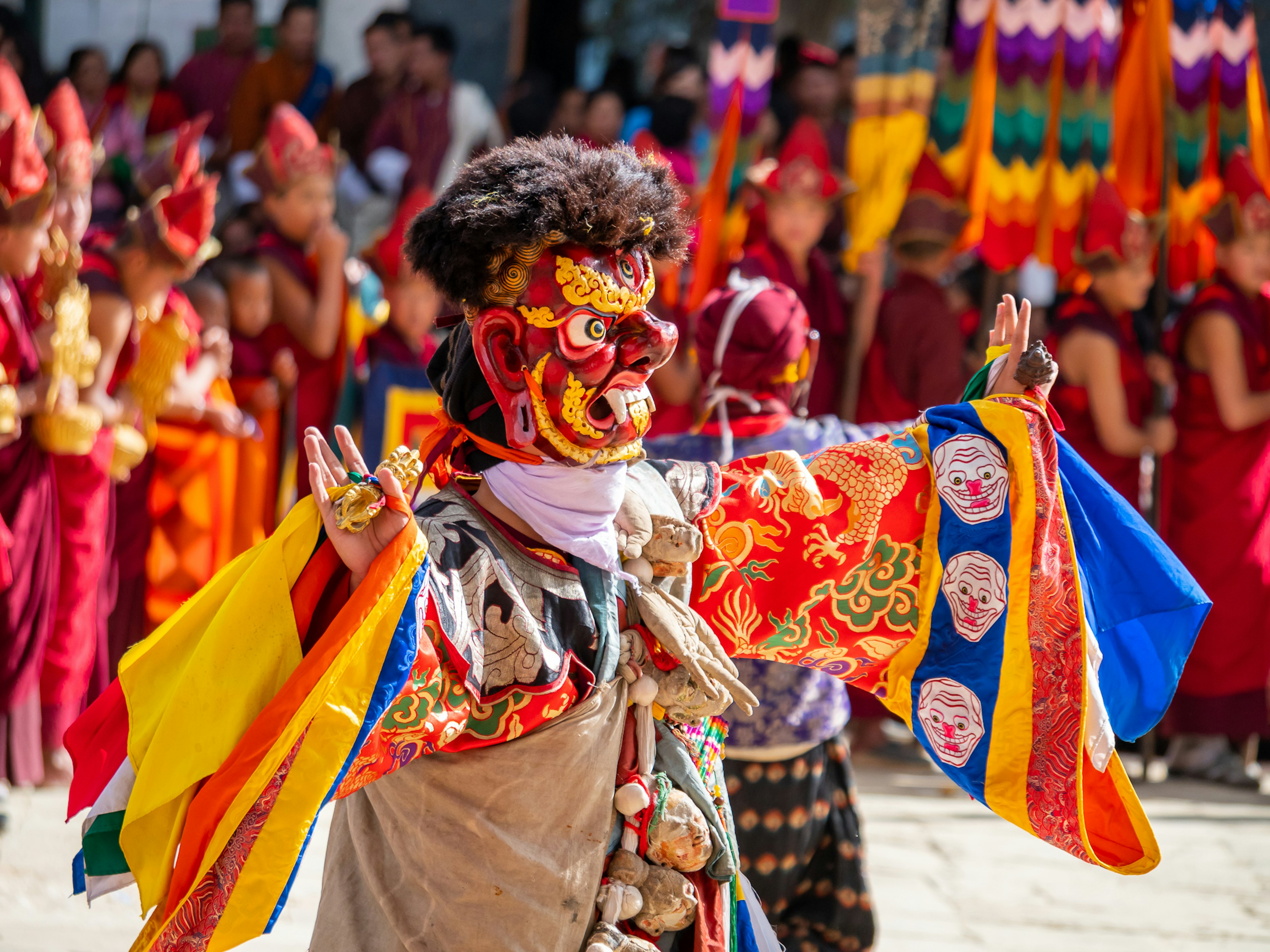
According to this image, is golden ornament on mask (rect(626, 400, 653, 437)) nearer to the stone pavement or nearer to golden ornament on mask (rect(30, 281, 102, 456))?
the stone pavement

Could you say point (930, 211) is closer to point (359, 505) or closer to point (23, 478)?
point (23, 478)

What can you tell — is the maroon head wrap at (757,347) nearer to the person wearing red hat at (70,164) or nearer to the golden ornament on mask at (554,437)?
the golden ornament on mask at (554,437)

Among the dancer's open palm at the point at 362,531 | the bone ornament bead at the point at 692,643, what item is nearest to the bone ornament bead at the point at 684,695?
the bone ornament bead at the point at 692,643

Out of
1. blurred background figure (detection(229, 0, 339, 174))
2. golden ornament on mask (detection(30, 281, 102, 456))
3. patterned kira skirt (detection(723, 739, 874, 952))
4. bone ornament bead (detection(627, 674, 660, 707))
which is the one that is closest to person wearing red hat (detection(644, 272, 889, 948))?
patterned kira skirt (detection(723, 739, 874, 952))

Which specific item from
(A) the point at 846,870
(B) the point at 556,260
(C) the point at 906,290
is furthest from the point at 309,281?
(B) the point at 556,260

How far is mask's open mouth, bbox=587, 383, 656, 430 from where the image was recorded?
190cm

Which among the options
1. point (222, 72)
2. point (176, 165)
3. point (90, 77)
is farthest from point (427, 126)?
point (176, 165)

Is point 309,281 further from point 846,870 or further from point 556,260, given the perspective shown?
point 556,260

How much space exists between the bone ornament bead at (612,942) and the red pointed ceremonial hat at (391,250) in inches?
169

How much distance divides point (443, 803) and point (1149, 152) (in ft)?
17.0

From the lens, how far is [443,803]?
1895 mm

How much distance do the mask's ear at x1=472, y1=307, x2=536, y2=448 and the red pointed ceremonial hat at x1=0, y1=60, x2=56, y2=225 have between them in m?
2.96

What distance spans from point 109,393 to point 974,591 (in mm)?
3715

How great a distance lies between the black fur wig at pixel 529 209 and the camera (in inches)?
71.2
